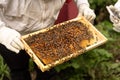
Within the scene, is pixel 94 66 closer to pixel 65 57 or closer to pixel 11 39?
pixel 65 57

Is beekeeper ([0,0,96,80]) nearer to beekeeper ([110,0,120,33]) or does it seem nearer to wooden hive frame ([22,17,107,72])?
wooden hive frame ([22,17,107,72])

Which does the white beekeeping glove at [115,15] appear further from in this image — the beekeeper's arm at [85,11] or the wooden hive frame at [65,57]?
the wooden hive frame at [65,57]

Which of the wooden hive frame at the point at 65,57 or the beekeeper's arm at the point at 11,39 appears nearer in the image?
the wooden hive frame at the point at 65,57

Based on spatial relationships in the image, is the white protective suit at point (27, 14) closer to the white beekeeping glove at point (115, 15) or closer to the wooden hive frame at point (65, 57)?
the wooden hive frame at point (65, 57)

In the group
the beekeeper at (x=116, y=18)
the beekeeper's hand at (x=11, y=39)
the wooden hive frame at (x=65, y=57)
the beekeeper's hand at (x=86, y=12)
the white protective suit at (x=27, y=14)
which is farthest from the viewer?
the beekeeper at (x=116, y=18)

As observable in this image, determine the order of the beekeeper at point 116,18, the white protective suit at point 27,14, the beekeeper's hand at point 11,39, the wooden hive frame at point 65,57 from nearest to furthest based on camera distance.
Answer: the wooden hive frame at point 65,57, the beekeeper's hand at point 11,39, the white protective suit at point 27,14, the beekeeper at point 116,18

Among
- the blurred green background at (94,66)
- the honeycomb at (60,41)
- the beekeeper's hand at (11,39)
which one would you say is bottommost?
the blurred green background at (94,66)

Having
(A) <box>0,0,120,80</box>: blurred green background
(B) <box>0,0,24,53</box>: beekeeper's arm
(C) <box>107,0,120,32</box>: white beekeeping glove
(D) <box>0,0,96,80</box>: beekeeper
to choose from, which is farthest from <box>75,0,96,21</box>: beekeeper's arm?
(C) <box>107,0,120,32</box>: white beekeeping glove

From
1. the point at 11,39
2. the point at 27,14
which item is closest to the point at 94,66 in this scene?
the point at 27,14

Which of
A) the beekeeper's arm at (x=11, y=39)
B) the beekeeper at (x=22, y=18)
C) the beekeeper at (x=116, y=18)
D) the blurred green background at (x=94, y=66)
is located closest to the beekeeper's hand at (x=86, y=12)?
the beekeeper at (x=22, y=18)

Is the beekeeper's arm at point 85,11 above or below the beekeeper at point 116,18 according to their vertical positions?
above
